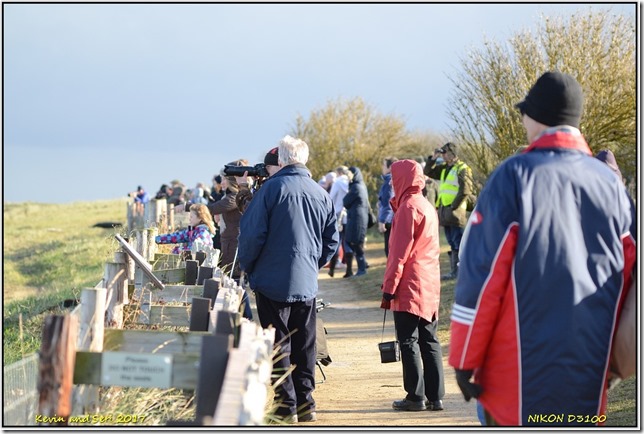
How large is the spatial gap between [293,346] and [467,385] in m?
3.13

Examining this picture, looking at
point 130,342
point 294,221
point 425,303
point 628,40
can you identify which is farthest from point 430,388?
point 628,40

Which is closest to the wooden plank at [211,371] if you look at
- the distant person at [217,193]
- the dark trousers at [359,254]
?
the distant person at [217,193]

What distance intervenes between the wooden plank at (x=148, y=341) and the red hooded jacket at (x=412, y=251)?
2614mm

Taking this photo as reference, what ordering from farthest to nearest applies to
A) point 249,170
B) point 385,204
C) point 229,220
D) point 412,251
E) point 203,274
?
point 385,204
point 229,220
point 249,170
point 203,274
point 412,251

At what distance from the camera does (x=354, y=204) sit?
18.1 meters

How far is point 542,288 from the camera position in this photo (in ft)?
14.1

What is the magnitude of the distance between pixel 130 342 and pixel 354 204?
505 inches

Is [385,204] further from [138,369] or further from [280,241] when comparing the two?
[138,369]

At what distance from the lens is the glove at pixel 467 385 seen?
4375 millimetres

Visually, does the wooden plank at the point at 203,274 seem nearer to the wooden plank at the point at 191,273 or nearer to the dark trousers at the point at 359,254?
the wooden plank at the point at 191,273

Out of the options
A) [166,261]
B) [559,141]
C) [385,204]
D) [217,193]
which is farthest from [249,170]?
[217,193]

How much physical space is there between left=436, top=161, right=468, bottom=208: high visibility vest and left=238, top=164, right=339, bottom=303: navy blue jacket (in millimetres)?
8432

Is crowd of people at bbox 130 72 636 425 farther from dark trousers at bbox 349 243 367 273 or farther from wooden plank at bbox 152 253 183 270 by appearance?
dark trousers at bbox 349 243 367 273

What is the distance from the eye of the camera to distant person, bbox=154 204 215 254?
459 inches
